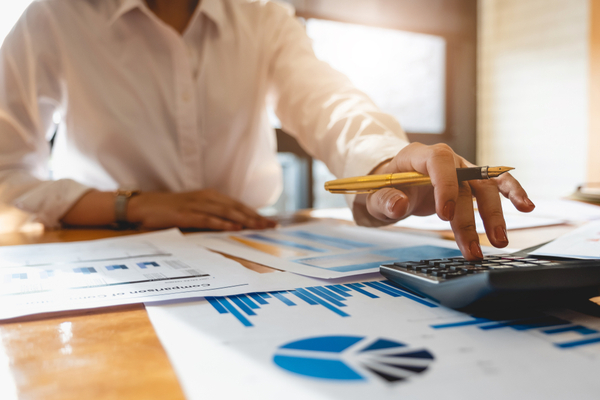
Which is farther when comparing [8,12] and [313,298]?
[8,12]

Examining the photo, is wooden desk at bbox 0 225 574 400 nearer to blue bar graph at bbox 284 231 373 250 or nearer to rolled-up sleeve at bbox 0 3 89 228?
blue bar graph at bbox 284 231 373 250

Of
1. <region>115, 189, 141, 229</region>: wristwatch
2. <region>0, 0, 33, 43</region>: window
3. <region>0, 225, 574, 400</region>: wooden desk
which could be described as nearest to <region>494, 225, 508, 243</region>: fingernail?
<region>0, 225, 574, 400</region>: wooden desk

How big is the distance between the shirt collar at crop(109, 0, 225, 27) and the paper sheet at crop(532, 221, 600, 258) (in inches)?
32.0

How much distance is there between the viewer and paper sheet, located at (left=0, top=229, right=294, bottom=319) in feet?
1.00

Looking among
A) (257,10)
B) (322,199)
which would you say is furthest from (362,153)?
(322,199)

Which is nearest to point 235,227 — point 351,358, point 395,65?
point 351,358

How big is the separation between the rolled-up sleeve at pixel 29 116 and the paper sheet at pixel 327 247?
1.02 feet

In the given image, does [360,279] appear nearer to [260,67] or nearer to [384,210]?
[384,210]

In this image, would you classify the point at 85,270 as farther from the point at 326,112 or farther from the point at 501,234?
the point at 326,112

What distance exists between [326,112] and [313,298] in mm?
571

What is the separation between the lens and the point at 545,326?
0.80 feet

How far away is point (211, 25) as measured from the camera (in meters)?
0.97

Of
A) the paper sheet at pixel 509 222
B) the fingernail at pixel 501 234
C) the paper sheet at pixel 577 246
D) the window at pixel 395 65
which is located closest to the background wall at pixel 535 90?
the window at pixel 395 65

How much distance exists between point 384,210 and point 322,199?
6.11 ft
